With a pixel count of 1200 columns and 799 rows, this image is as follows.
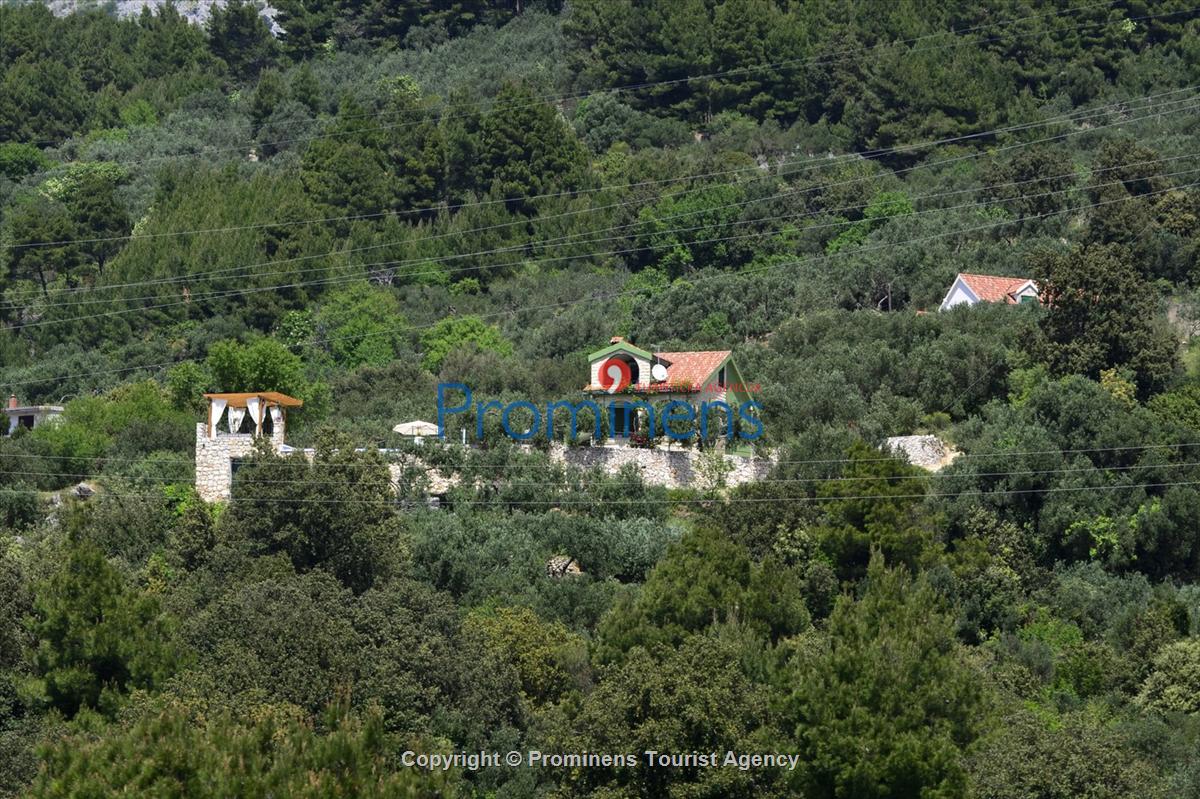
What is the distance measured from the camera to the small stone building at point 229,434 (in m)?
50.9

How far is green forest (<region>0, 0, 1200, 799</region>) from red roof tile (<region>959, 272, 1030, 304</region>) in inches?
77.0

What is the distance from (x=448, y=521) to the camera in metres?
48.2

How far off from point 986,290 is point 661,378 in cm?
1339

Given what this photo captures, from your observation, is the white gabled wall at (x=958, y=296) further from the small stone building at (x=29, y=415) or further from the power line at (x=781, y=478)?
the small stone building at (x=29, y=415)

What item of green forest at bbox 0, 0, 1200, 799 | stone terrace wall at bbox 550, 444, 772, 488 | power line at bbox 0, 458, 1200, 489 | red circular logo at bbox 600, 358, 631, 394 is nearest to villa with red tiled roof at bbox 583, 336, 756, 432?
red circular logo at bbox 600, 358, 631, 394

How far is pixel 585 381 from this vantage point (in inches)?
2335

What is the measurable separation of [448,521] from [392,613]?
764 centimetres

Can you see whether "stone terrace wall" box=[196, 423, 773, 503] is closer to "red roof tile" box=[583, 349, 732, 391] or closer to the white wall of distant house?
Answer: "red roof tile" box=[583, 349, 732, 391]

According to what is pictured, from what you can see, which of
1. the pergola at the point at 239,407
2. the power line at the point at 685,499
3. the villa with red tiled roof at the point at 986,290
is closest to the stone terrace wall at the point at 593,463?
the pergola at the point at 239,407

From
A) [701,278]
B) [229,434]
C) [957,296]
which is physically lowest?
[229,434]

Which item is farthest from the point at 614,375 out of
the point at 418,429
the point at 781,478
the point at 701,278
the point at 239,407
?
the point at 701,278

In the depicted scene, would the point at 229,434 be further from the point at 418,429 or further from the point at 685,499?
the point at 685,499

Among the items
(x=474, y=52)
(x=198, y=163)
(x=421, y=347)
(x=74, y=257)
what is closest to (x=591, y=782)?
(x=421, y=347)

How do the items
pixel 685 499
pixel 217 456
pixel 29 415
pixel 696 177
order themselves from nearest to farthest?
1. pixel 685 499
2. pixel 217 456
3. pixel 29 415
4. pixel 696 177
